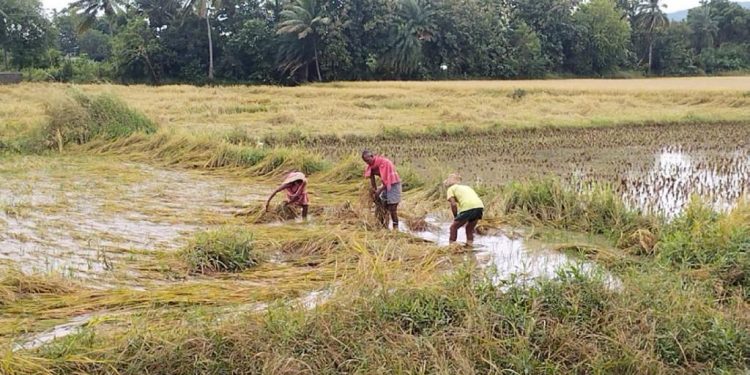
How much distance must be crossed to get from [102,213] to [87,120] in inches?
263

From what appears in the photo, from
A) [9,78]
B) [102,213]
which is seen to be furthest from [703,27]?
[102,213]

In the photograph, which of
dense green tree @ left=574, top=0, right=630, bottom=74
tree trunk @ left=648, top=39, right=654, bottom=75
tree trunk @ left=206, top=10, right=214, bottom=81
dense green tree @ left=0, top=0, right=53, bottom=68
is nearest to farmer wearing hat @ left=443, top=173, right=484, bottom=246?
tree trunk @ left=206, top=10, right=214, bottom=81

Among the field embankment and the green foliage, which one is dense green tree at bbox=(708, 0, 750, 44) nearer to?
the field embankment

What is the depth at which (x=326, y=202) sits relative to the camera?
875 centimetres

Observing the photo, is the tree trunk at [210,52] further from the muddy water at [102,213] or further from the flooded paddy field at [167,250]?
the flooded paddy field at [167,250]

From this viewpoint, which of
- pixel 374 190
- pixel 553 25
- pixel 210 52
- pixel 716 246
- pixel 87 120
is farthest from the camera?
pixel 553 25

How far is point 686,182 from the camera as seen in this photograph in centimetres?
969

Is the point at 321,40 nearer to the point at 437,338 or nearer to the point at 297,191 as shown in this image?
the point at 297,191

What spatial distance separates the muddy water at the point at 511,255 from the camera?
18.7 ft

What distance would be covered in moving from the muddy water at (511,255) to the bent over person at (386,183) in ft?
1.06

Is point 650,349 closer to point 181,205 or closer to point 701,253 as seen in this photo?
point 701,253

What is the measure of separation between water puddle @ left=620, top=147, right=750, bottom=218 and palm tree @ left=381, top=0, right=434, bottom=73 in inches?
1065

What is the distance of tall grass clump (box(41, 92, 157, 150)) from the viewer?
44.7 feet

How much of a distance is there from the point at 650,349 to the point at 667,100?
21008 millimetres
